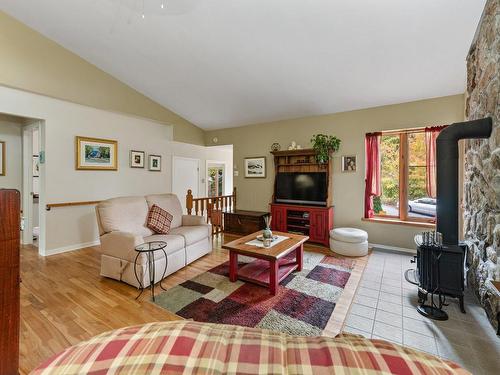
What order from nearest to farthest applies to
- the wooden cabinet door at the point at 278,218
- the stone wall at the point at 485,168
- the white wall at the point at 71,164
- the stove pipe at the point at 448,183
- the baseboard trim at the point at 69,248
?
the stone wall at the point at 485,168 → the stove pipe at the point at 448,183 → the white wall at the point at 71,164 → the baseboard trim at the point at 69,248 → the wooden cabinet door at the point at 278,218

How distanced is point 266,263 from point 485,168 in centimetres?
260

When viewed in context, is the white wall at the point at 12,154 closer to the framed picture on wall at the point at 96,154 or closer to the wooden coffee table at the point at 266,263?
the framed picture on wall at the point at 96,154

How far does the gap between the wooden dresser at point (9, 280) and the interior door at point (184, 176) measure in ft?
15.5

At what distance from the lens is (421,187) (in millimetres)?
3945

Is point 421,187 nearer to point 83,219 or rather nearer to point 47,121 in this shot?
point 83,219

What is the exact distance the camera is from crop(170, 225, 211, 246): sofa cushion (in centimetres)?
327

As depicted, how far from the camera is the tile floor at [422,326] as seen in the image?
171 centimetres

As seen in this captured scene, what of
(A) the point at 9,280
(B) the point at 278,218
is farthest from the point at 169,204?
(A) the point at 9,280

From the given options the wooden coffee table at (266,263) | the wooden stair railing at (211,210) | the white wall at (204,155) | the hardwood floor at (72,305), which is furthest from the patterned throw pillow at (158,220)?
the white wall at (204,155)

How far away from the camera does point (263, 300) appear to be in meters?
2.41

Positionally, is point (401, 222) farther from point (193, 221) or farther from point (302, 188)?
point (193, 221)

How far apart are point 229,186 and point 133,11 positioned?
18.8 feet

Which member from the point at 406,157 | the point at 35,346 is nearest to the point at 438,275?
the point at 406,157

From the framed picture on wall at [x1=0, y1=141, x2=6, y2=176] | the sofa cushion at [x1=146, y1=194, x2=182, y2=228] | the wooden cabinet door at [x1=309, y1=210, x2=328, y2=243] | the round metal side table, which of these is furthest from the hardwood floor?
the framed picture on wall at [x1=0, y1=141, x2=6, y2=176]
